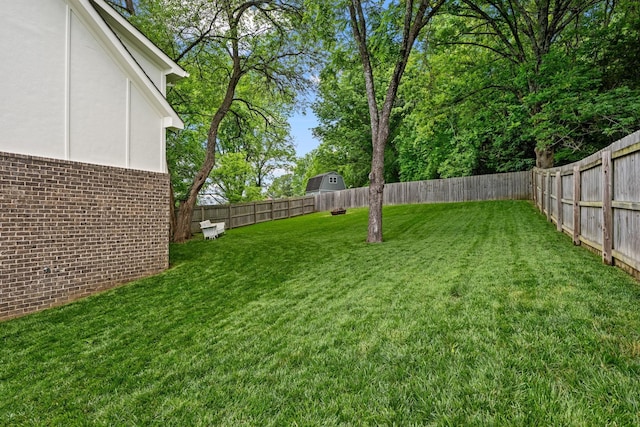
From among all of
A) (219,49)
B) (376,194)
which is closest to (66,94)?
(376,194)

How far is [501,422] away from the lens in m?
1.64

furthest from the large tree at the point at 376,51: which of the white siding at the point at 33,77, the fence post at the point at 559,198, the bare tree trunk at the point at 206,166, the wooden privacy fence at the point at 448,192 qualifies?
the wooden privacy fence at the point at 448,192

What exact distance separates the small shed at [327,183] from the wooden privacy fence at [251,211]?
8711mm

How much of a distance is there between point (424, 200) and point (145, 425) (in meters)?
21.2

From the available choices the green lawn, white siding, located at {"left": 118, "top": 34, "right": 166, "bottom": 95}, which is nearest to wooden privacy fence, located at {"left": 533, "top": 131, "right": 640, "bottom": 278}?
the green lawn

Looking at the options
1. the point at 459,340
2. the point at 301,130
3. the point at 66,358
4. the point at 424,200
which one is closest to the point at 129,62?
the point at 66,358

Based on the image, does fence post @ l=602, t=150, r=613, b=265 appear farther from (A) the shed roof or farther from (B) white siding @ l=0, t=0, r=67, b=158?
(A) the shed roof

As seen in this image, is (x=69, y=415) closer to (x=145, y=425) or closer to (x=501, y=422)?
(x=145, y=425)

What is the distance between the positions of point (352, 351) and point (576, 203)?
5729 millimetres

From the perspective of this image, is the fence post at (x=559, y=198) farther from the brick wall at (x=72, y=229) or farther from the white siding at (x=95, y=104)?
the white siding at (x=95, y=104)

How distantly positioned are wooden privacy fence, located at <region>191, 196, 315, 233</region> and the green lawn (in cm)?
1051

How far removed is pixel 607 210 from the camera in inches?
172

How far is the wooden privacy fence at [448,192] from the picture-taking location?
60.4 feet

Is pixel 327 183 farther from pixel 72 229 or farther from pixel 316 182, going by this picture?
pixel 72 229
